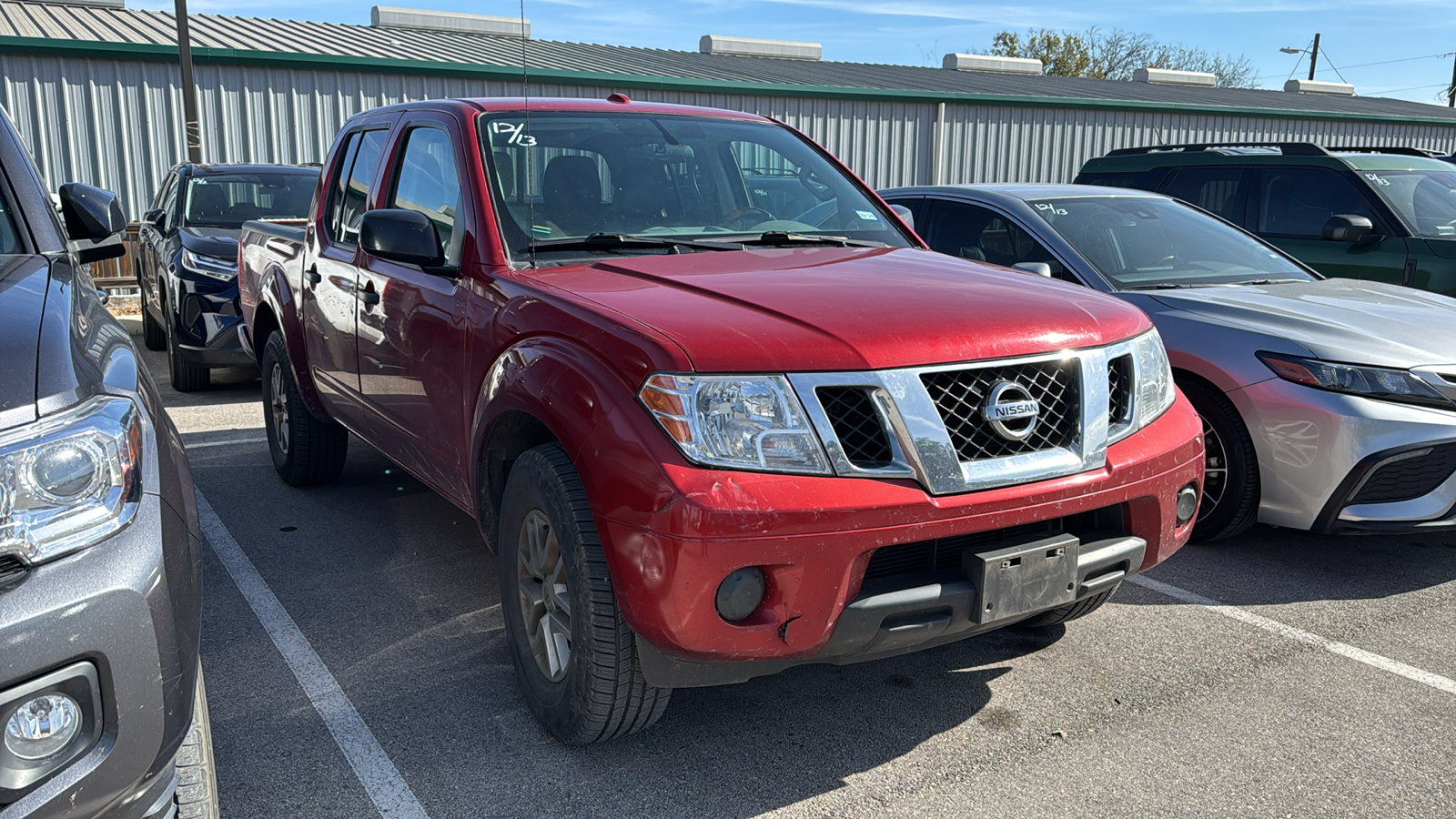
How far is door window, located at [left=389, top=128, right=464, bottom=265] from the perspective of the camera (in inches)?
146

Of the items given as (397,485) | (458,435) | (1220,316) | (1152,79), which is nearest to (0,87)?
(397,485)

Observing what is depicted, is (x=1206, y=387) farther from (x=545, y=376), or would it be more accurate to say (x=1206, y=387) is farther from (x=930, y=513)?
(x=545, y=376)

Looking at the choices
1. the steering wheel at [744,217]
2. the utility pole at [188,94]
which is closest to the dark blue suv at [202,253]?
the utility pole at [188,94]

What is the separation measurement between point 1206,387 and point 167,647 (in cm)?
415

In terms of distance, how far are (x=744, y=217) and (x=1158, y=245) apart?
9.17ft

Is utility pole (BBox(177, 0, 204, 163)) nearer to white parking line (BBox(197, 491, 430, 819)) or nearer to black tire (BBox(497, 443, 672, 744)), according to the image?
white parking line (BBox(197, 491, 430, 819))

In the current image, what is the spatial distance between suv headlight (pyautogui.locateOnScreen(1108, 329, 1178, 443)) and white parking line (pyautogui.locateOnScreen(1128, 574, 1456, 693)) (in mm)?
1173

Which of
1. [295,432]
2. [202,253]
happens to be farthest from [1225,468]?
[202,253]

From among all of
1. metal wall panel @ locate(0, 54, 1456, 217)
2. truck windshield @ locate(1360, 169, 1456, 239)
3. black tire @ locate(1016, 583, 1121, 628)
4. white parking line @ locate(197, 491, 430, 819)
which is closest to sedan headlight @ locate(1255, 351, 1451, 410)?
black tire @ locate(1016, 583, 1121, 628)

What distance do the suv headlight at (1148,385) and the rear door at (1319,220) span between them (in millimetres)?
4475

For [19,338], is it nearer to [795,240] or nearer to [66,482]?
[66,482]

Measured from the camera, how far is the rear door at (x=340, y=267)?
14.8ft

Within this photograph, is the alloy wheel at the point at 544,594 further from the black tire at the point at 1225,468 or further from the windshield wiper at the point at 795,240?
the black tire at the point at 1225,468

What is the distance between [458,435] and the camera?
11.7 ft
